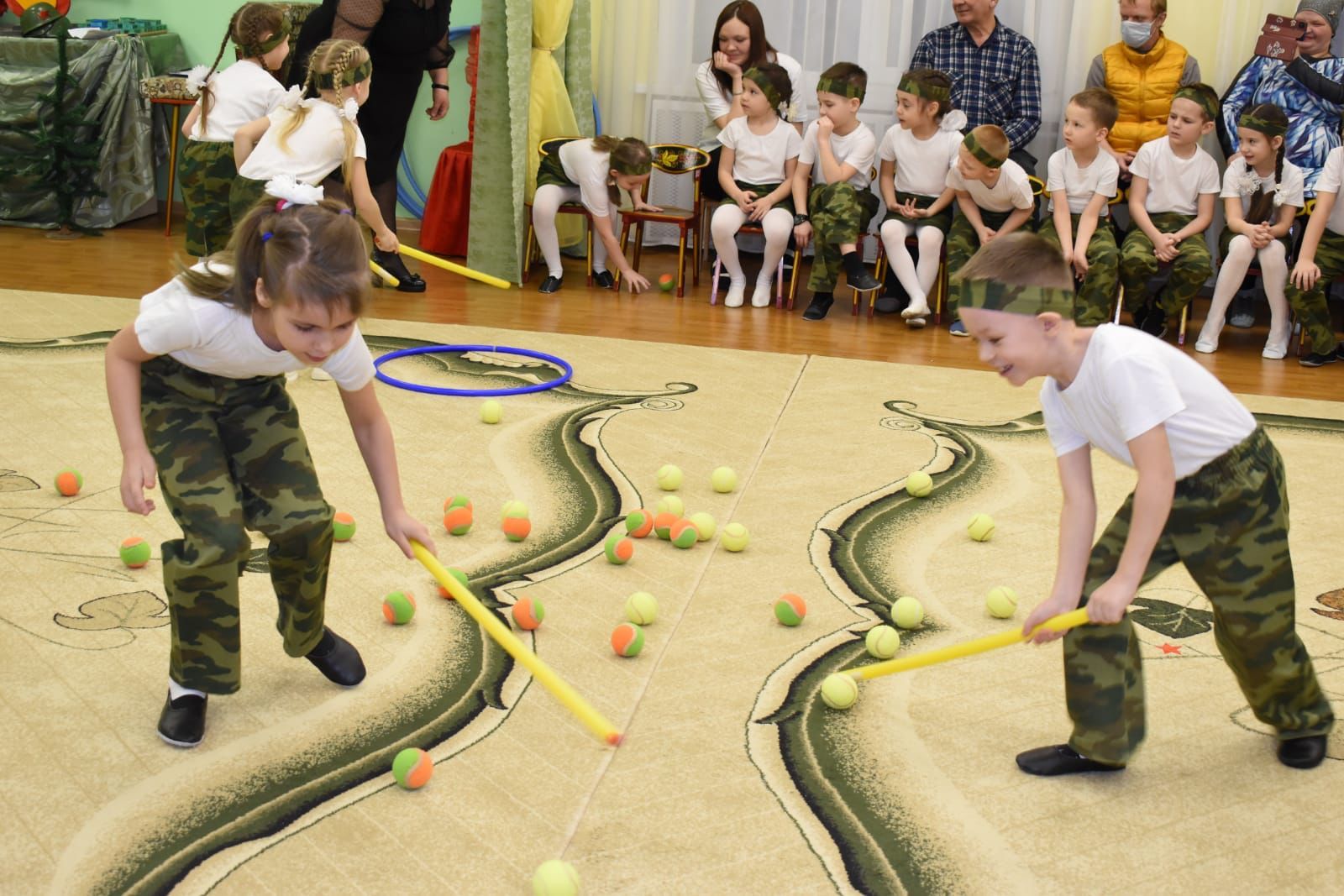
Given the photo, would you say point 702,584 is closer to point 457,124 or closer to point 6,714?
point 6,714

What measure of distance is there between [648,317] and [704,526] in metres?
2.37

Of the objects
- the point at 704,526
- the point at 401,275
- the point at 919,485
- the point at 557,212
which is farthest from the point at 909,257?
the point at 704,526

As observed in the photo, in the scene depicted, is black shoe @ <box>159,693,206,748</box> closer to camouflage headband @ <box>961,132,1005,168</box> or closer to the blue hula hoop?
the blue hula hoop

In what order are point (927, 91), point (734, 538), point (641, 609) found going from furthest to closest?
point (927, 91)
point (734, 538)
point (641, 609)

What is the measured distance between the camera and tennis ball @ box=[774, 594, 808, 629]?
250 centimetres

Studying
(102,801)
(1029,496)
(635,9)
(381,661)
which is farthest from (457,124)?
(102,801)

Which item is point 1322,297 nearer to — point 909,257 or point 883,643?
point 909,257

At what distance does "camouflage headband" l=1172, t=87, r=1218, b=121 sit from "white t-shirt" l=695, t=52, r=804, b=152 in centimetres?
153

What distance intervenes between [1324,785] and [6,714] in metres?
1.99

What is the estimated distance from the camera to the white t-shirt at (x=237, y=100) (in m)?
4.54

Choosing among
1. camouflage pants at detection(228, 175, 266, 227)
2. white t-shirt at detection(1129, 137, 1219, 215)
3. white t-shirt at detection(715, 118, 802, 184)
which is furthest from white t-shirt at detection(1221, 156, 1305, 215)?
camouflage pants at detection(228, 175, 266, 227)

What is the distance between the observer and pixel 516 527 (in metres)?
2.88

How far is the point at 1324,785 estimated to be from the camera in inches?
81.0

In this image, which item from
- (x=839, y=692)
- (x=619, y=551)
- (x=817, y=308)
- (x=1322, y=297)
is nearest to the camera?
(x=839, y=692)
